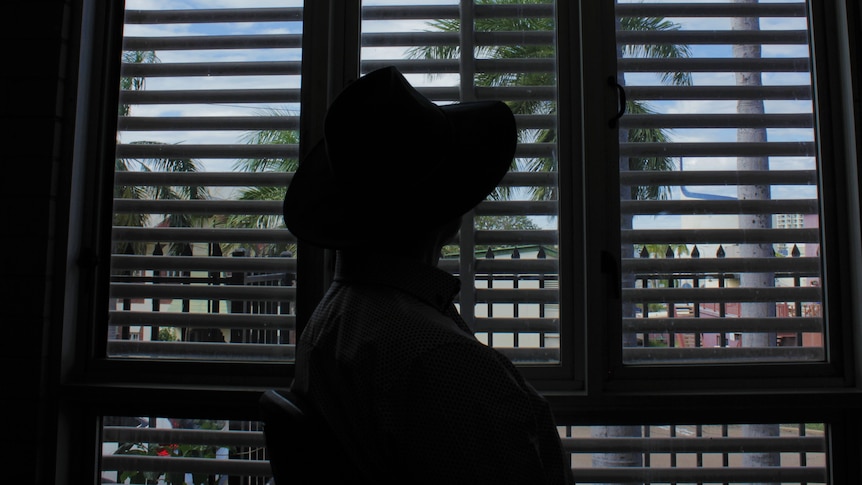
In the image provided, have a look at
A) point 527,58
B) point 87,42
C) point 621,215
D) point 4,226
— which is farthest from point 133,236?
point 621,215

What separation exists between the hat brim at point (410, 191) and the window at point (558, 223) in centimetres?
77

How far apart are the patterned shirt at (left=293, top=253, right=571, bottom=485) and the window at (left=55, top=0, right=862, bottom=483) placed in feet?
3.17

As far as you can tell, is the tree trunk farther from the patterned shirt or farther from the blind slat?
the blind slat

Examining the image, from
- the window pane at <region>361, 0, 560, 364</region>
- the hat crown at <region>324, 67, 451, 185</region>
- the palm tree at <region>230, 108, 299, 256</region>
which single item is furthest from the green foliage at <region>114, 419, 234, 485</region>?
the hat crown at <region>324, 67, 451, 185</region>

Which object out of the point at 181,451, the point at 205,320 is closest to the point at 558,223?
the point at 205,320

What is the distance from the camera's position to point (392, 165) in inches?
37.1

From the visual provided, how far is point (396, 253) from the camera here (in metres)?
1.00

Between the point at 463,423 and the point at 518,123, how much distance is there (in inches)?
51.6

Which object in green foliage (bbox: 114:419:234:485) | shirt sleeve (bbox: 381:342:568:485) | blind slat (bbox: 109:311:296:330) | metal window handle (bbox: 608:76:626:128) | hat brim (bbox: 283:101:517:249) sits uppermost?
metal window handle (bbox: 608:76:626:128)

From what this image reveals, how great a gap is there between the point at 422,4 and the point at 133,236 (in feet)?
4.00

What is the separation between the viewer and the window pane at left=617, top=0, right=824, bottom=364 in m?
1.87

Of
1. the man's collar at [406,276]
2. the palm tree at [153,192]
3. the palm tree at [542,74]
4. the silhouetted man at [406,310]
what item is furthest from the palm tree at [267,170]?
the man's collar at [406,276]

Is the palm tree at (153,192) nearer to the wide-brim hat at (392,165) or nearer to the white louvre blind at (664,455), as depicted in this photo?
the white louvre blind at (664,455)

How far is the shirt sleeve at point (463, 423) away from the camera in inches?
30.5
